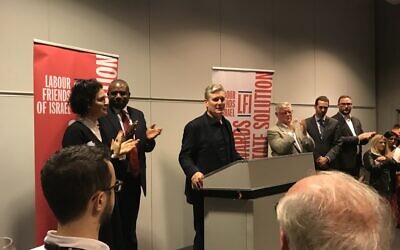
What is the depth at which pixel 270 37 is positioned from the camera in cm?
598

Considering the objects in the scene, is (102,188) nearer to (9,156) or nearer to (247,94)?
(9,156)

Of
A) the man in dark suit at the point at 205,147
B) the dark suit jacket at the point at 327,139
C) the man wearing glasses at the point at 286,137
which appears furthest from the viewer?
→ the dark suit jacket at the point at 327,139

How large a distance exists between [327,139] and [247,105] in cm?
99

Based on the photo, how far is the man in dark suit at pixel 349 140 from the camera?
5.41m

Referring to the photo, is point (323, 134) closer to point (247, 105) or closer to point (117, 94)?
point (247, 105)

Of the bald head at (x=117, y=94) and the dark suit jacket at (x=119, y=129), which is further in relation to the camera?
the bald head at (x=117, y=94)

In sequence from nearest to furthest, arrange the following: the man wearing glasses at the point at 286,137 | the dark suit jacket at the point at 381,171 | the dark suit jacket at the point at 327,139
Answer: the man wearing glasses at the point at 286,137 < the dark suit jacket at the point at 327,139 < the dark suit jacket at the point at 381,171

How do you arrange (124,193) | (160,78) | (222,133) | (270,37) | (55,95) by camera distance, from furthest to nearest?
(270,37) → (160,78) → (222,133) → (124,193) → (55,95)

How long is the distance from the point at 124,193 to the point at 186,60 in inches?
76.6

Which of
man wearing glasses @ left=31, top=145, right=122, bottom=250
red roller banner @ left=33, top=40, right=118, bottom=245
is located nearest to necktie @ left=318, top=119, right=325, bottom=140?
red roller banner @ left=33, top=40, right=118, bottom=245

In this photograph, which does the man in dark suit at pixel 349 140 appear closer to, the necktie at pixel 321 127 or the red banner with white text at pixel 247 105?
the necktie at pixel 321 127

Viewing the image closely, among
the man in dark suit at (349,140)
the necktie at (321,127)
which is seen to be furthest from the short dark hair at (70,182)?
the man in dark suit at (349,140)

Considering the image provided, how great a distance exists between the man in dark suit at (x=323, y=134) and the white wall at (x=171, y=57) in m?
0.83

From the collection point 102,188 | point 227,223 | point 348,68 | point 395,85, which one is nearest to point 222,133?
point 227,223
